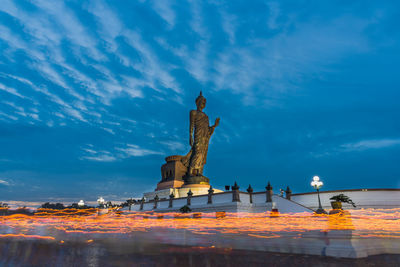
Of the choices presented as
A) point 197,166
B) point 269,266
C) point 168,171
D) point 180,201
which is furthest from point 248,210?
point 168,171

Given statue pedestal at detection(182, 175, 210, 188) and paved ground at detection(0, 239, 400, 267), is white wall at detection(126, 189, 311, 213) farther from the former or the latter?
paved ground at detection(0, 239, 400, 267)

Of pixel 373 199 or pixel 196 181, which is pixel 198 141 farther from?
pixel 373 199

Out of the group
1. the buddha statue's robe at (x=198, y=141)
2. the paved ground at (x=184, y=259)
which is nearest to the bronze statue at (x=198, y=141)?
the buddha statue's robe at (x=198, y=141)

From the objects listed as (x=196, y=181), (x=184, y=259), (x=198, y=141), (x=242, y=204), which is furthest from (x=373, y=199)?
(x=184, y=259)

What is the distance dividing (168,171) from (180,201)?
12.5 meters

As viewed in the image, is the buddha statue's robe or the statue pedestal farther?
the buddha statue's robe

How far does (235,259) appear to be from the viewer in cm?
565

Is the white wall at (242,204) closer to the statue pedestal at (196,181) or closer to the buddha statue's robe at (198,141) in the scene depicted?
the statue pedestal at (196,181)

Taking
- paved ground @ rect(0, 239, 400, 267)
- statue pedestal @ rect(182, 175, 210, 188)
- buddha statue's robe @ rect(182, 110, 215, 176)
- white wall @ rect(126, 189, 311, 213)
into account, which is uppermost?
buddha statue's robe @ rect(182, 110, 215, 176)

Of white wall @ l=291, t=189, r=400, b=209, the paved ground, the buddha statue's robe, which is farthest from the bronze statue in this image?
the paved ground

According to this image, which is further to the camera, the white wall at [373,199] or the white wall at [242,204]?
the white wall at [373,199]

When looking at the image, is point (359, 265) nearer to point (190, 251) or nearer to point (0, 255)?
point (190, 251)

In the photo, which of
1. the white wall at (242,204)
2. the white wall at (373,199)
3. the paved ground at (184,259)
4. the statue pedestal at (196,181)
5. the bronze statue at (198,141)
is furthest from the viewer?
the bronze statue at (198,141)

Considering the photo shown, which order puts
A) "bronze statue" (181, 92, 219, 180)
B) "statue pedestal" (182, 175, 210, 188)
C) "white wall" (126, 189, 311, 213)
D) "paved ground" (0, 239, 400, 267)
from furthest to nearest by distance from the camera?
"bronze statue" (181, 92, 219, 180)
"statue pedestal" (182, 175, 210, 188)
"white wall" (126, 189, 311, 213)
"paved ground" (0, 239, 400, 267)
